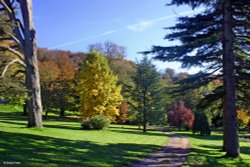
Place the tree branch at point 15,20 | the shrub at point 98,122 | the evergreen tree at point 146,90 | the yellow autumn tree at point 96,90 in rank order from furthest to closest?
the evergreen tree at point 146,90 → the yellow autumn tree at point 96,90 → the shrub at point 98,122 → the tree branch at point 15,20

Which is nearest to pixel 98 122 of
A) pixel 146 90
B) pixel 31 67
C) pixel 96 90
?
pixel 96 90

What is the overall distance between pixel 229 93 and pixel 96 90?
75.4 ft

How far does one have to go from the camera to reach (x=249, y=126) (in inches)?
2340

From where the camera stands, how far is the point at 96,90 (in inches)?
1449

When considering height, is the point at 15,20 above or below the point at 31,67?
above

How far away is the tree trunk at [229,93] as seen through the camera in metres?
15.5

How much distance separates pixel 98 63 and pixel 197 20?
23.1 metres

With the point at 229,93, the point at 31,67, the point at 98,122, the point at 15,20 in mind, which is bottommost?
the point at 98,122

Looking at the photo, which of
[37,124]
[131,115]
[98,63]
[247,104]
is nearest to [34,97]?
[37,124]

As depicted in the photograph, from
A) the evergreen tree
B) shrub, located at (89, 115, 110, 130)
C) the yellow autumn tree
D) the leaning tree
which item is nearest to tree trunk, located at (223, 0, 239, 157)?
the leaning tree

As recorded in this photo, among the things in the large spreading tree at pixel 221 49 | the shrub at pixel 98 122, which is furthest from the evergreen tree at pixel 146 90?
the large spreading tree at pixel 221 49

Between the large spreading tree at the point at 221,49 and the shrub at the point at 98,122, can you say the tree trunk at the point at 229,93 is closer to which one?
the large spreading tree at the point at 221,49

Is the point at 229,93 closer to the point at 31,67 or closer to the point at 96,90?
the point at 31,67

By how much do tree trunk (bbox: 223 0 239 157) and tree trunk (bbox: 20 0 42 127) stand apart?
1121 cm
